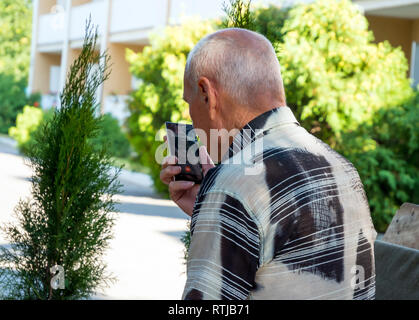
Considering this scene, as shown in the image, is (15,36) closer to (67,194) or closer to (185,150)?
(67,194)

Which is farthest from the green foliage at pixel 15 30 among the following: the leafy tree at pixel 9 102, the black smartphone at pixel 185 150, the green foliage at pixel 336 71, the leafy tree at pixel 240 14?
the black smartphone at pixel 185 150

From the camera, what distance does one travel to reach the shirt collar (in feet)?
6.19

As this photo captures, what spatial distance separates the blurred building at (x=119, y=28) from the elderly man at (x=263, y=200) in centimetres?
887

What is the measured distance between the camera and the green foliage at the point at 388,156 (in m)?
10.4

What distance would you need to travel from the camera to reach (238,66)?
1867mm

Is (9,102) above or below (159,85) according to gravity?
above

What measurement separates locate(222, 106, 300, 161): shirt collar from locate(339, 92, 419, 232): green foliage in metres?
8.31

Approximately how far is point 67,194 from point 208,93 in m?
2.88

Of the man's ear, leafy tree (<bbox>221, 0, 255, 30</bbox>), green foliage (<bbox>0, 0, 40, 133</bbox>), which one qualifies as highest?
green foliage (<bbox>0, 0, 40, 133</bbox>)

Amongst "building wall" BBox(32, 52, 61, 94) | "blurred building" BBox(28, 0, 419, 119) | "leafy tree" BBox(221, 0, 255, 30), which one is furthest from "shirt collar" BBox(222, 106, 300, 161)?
"building wall" BBox(32, 52, 61, 94)

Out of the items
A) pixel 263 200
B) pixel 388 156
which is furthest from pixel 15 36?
pixel 263 200

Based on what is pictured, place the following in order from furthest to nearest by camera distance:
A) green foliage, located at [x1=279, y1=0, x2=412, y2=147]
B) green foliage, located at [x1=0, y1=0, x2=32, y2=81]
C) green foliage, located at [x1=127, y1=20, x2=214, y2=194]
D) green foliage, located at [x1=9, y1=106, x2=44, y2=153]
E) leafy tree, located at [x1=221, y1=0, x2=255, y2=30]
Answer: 1. green foliage, located at [x1=0, y1=0, x2=32, y2=81]
2. green foliage, located at [x1=9, y1=106, x2=44, y2=153]
3. green foliage, located at [x1=127, y1=20, x2=214, y2=194]
4. green foliage, located at [x1=279, y1=0, x2=412, y2=147]
5. leafy tree, located at [x1=221, y1=0, x2=255, y2=30]

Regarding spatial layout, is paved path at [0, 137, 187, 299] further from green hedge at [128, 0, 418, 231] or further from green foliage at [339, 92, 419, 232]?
green foliage at [339, 92, 419, 232]

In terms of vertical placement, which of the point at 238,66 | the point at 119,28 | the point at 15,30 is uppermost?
the point at 15,30
